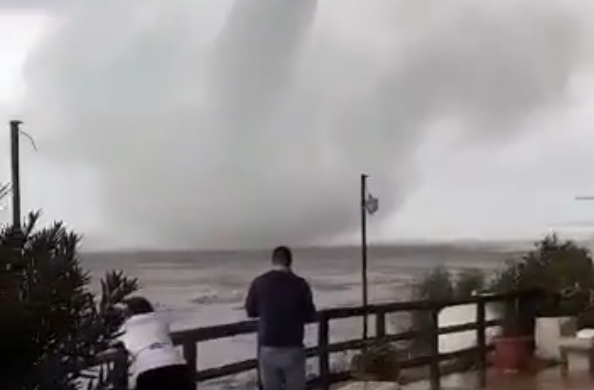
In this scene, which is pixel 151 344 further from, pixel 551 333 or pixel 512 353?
pixel 551 333

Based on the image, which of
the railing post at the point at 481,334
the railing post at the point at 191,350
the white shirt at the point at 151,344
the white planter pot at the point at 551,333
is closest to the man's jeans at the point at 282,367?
the railing post at the point at 191,350

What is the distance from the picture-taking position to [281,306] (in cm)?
445

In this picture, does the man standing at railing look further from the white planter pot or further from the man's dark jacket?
the white planter pot

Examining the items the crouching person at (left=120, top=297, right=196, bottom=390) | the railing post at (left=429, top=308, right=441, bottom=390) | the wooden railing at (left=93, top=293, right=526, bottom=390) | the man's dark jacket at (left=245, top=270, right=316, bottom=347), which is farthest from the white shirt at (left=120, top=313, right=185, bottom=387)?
the railing post at (left=429, top=308, right=441, bottom=390)

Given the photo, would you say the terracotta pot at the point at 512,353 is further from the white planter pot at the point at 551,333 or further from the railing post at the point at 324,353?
the railing post at the point at 324,353

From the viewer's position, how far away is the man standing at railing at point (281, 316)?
4457 mm

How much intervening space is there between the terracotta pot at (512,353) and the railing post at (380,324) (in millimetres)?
1055

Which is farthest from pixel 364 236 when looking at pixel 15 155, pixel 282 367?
pixel 15 155

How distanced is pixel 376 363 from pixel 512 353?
4.12 feet

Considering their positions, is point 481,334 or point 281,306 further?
point 481,334

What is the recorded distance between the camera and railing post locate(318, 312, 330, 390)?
5465mm

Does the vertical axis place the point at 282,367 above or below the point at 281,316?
below

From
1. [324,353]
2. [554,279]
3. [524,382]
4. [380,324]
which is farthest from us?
[554,279]

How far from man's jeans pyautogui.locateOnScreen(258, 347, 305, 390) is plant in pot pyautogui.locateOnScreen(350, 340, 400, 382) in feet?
3.32
